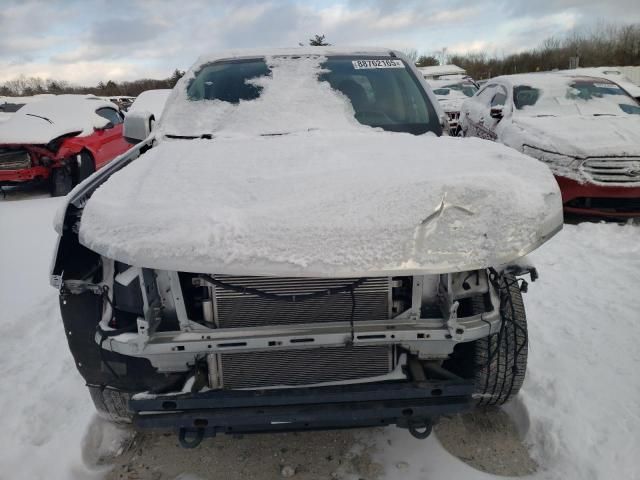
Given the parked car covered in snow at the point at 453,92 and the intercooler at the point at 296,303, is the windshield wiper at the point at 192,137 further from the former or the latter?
the parked car covered in snow at the point at 453,92

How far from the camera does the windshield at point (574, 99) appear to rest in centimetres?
624

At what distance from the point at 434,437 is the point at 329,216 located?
1.38 metres

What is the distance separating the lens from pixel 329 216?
62.8 inches

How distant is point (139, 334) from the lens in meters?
1.72

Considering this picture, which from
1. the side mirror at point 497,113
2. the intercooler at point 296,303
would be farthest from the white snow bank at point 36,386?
the side mirror at point 497,113

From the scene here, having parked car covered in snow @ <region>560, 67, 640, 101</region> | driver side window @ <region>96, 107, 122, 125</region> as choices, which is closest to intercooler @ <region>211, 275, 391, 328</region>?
parked car covered in snow @ <region>560, 67, 640, 101</region>

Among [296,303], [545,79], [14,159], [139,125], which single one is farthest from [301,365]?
[14,159]

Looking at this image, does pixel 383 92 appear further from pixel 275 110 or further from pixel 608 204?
pixel 608 204

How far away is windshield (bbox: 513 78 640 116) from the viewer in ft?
20.5

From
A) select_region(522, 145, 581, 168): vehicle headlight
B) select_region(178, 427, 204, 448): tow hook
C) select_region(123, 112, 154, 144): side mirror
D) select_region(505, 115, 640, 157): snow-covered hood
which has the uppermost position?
select_region(123, 112, 154, 144): side mirror

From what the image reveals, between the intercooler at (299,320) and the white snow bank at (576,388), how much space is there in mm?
589

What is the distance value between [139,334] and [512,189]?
151 centimetres

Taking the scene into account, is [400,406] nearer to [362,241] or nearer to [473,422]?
[362,241]

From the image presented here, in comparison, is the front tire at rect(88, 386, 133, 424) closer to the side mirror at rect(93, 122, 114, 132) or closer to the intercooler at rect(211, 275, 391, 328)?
the intercooler at rect(211, 275, 391, 328)
